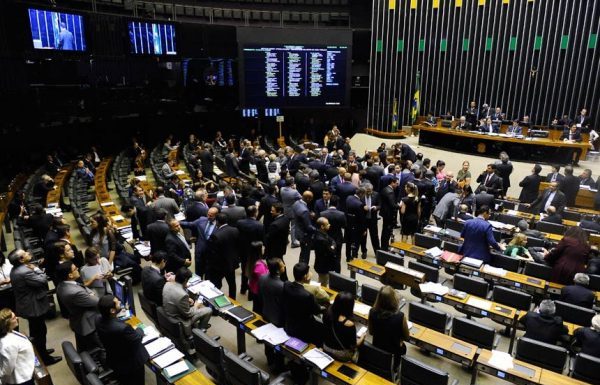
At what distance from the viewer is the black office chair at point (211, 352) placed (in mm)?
4172

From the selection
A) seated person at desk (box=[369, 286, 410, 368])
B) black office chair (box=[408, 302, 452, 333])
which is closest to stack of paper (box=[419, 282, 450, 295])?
black office chair (box=[408, 302, 452, 333])

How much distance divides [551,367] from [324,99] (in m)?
13.3

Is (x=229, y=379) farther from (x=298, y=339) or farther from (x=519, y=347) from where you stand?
(x=519, y=347)

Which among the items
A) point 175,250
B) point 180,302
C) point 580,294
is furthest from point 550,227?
point 180,302

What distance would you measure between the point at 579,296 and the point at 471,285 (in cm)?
120

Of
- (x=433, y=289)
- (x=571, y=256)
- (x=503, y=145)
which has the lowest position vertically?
(x=433, y=289)

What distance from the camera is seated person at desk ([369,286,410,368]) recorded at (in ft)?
13.3

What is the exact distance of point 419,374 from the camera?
3988 millimetres

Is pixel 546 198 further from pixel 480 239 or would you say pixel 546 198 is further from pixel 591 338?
pixel 591 338

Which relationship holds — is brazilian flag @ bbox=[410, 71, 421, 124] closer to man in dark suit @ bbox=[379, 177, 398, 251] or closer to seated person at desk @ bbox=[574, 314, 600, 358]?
man in dark suit @ bbox=[379, 177, 398, 251]

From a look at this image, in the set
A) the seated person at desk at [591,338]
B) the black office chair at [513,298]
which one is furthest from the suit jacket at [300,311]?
the seated person at desk at [591,338]

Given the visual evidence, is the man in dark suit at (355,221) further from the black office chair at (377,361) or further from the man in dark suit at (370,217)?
the black office chair at (377,361)

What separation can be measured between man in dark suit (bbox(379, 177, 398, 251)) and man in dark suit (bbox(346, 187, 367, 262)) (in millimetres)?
401

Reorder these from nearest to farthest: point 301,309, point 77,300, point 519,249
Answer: point 301,309
point 77,300
point 519,249
